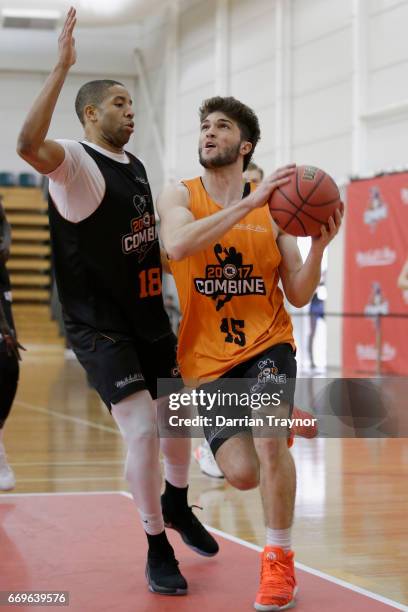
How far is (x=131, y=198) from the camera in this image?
382 cm

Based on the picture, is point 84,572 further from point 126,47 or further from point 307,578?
point 126,47

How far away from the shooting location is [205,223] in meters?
3.46

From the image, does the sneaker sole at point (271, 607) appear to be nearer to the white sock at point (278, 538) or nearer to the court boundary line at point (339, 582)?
the white sock at point (278, 538)

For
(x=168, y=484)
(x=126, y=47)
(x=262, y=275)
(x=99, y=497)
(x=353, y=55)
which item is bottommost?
(x=99, y=497)

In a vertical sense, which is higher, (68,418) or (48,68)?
(48,68)

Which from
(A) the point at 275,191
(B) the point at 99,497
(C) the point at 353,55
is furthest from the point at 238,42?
(A) the point at 275,191

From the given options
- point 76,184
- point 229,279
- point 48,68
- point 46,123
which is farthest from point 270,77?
point 46,123

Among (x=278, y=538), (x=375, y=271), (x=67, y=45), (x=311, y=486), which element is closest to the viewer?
(x=278, y=538)

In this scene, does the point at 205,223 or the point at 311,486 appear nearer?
the point at 205,223

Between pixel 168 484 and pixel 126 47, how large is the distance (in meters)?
20.8

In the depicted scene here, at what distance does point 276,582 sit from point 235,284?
3.69 ft

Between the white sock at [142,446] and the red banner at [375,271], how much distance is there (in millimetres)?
9849

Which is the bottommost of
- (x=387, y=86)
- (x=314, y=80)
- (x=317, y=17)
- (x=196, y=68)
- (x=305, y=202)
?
(x=305, y=202)

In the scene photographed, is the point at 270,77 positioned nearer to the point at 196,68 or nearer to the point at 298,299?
the point at 196,68
